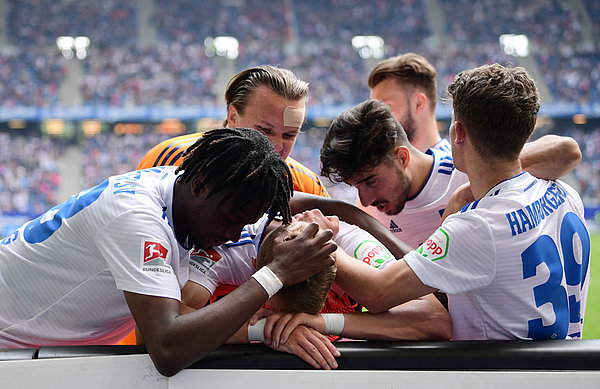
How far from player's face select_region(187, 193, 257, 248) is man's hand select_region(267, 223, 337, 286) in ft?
0.49

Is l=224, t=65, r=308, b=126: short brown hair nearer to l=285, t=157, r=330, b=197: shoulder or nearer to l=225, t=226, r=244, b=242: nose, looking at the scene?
l=285, t=157, r=330, b=197: shoulder

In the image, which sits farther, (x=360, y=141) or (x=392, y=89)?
(x=392, y=89)

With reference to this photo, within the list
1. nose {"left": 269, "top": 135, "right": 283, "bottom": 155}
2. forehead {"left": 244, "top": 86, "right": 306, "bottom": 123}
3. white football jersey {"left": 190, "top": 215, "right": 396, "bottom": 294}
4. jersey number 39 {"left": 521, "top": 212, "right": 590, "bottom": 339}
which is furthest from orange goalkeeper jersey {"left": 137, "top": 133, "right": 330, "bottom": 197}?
jersey number 39 {"left": 521, "top": 212, "right": 590, "bottom": 339}

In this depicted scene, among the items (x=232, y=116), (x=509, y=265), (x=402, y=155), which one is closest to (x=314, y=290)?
(x=509, y=265)

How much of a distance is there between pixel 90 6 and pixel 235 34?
7.10m

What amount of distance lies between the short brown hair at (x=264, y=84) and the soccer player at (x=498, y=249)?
1188 millimetres

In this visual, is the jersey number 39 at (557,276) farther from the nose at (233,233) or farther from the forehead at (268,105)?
the forehead at (268,105)

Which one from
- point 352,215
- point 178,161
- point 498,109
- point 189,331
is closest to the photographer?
point 189,331

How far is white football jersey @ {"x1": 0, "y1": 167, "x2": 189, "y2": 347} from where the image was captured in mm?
1694

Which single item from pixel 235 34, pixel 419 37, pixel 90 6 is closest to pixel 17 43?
pixel 90 6

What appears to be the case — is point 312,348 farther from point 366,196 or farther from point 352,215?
point 366,196

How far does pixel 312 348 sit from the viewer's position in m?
1.73

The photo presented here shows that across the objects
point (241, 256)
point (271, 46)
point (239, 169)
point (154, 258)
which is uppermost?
point (239, 169)

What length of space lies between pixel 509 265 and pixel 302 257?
26.2 inches
